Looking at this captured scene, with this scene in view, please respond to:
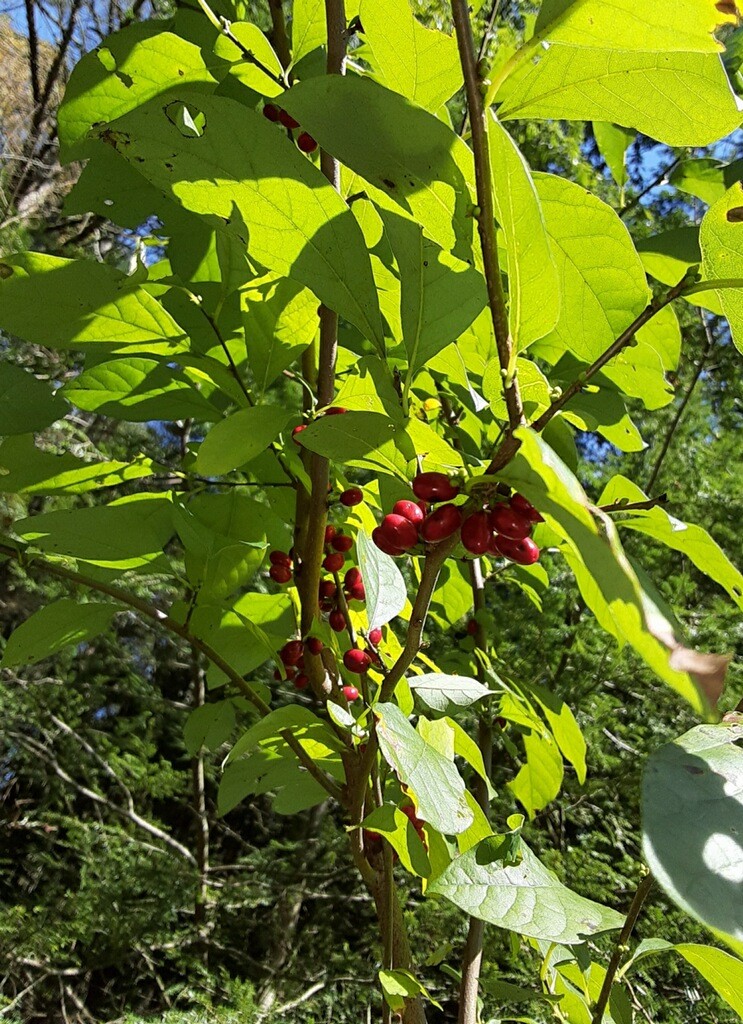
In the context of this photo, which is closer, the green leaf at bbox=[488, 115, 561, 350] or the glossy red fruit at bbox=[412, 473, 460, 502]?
the green leaf at bbox=[488, 115, 561, 350]

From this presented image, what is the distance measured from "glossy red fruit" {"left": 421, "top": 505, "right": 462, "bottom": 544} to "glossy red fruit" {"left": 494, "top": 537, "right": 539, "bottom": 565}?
0.10 ft

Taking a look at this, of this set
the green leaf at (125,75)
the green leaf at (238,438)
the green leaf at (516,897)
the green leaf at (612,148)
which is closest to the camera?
the green leaf at (516,897)

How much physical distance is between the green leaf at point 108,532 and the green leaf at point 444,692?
0.92 feet

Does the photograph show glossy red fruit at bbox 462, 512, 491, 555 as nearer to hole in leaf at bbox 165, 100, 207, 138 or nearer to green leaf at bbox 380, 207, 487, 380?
green leaf at bbox 380, 207, 487, 380

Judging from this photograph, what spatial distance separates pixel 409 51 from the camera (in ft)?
1.69

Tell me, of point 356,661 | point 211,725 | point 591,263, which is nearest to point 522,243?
point 591,263

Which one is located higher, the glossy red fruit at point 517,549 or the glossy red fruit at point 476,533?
the glossy red fruit at point 476,533

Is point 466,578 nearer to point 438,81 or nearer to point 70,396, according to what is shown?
point 70,396

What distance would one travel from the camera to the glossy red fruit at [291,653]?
32.3 inches

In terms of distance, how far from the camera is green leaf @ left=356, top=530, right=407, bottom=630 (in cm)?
64

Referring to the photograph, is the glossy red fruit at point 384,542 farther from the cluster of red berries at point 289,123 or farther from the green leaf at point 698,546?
the cluster of red berries at point 289,123

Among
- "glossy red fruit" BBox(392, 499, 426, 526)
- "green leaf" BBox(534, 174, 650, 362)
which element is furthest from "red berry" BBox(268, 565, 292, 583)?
"green leaf" BBox(534, 174, 650, 362)

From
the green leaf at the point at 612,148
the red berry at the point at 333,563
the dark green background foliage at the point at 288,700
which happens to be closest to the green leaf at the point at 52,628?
the dark green background foliage at the point at 288,700

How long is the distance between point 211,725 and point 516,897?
58cm
